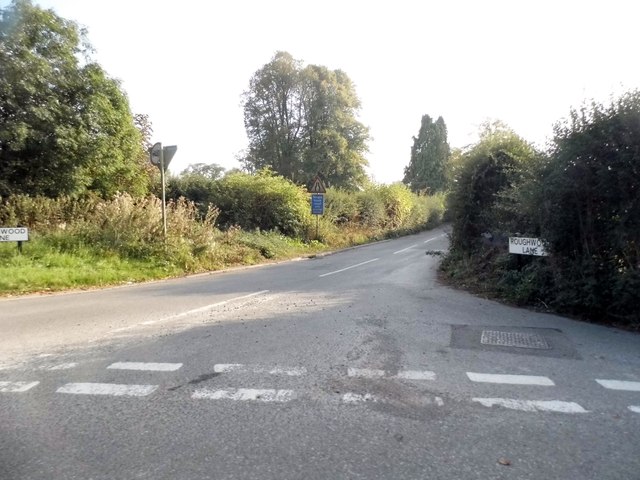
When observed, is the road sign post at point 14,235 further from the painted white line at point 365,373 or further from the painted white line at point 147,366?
the painted white line at point 365,373

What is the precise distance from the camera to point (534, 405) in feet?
14.5

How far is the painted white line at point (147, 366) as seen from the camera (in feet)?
17.6

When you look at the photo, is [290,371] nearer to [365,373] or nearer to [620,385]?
[365,373]

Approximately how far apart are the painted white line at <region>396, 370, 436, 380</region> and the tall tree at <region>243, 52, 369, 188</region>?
38.1 metres

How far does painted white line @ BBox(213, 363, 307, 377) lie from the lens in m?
5.23

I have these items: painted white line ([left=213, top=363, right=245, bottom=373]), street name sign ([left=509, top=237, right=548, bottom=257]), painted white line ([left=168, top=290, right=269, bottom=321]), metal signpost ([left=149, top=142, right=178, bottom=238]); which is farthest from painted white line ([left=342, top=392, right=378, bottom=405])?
metal signpost ([left=149, top=142, right=178, bottom=238])

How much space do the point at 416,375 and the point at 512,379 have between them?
955mm

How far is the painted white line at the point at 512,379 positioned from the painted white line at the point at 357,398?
1.19m

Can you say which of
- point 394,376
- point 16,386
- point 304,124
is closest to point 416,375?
point 394,376

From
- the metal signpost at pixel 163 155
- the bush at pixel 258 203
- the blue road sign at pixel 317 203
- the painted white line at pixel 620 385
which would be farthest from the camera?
the blue road sign at pixel 317 203

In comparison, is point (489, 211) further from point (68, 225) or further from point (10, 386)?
point (68, 225)

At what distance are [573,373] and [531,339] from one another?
1.55m

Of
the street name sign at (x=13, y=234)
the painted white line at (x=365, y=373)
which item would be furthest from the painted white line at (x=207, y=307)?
the street name sign at (x=13, y=234)

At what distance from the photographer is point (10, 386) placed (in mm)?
4844
